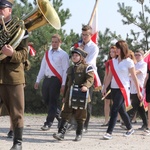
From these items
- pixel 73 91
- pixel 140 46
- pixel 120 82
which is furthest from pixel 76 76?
pixel 140 46

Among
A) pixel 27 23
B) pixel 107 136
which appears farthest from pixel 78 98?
pixel 27 23

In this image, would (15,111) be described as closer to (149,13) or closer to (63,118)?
(63,118)

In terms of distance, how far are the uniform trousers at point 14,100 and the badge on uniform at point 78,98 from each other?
57.8 inches

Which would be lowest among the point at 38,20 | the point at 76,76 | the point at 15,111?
the point at 15,111

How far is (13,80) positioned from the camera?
6066mm

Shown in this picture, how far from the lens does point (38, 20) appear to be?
6.12 metres

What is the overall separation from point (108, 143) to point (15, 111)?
2.08 meters

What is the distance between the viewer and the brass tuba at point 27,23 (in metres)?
5.79

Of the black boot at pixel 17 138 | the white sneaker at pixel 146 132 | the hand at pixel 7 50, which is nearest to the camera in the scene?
the hand at pixel 7 50

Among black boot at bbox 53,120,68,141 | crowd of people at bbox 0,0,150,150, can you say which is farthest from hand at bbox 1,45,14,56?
black boot at bbox 53,120,68,141

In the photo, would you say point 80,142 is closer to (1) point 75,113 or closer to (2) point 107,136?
(1) point 75,113

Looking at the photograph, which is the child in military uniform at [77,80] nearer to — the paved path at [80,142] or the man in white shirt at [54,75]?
the paved path at [80,142]

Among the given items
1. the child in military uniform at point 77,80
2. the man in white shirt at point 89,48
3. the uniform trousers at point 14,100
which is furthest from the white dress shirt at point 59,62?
the uniform trousers at point 14,100

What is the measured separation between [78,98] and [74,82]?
0.96ft
